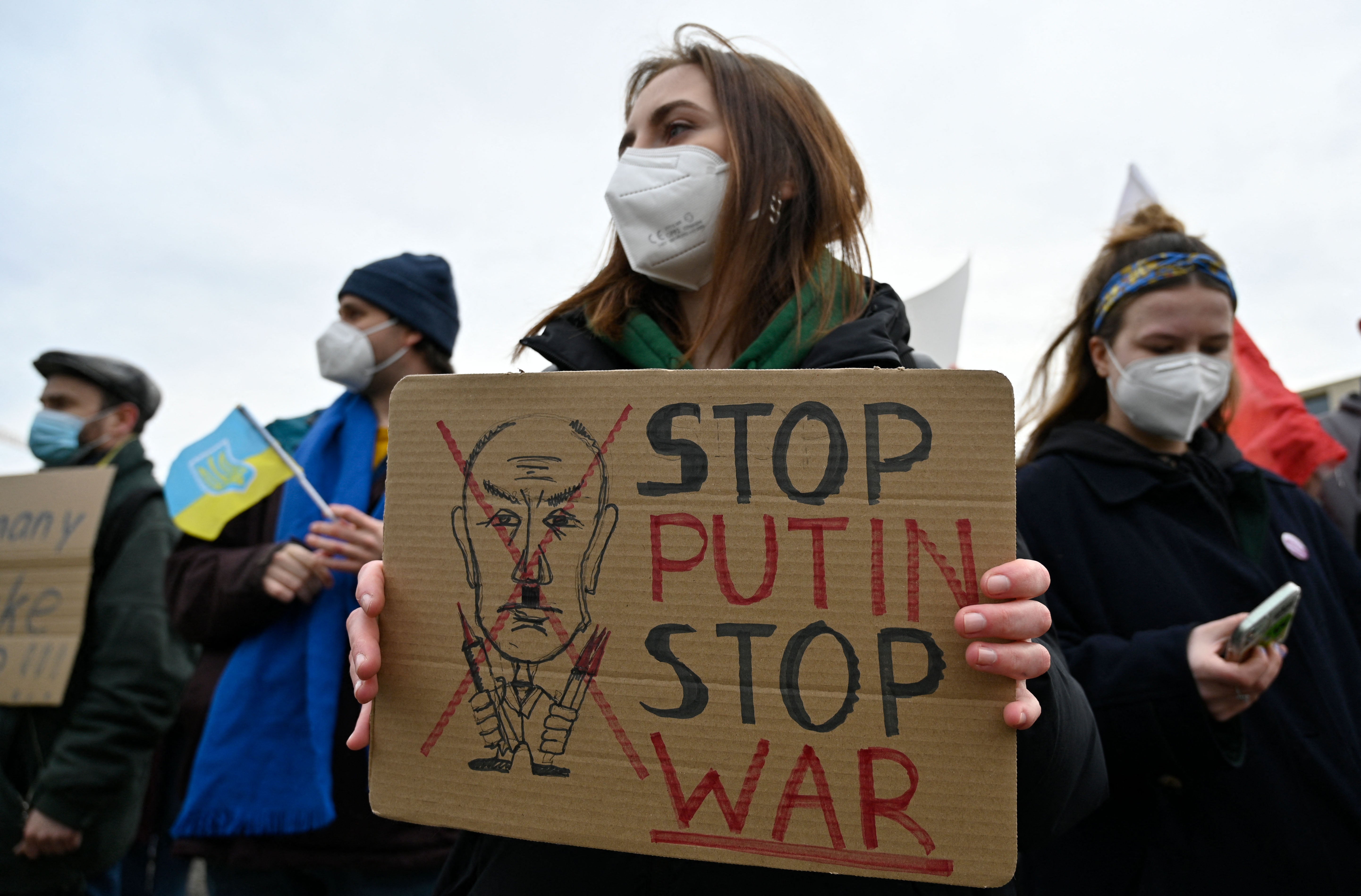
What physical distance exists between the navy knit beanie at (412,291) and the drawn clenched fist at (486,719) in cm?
194

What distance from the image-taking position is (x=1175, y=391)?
2.18 metres

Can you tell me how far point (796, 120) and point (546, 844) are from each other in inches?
56.9

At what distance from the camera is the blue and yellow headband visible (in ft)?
7.23

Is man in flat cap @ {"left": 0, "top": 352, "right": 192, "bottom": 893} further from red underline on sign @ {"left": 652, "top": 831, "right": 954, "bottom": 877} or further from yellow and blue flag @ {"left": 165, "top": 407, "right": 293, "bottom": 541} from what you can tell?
red underline on sign @ {"left": 652, "top": 831, "right": 954, "bottom": 877}

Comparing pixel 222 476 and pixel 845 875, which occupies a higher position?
pixel 222 476

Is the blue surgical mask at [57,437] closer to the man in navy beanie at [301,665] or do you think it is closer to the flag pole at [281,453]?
the man in navy beanie at [301,665]

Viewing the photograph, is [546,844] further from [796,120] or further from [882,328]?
[796,120]

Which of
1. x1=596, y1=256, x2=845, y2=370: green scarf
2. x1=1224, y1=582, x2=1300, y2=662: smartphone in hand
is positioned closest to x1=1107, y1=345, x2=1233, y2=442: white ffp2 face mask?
x1=1224, y1=582, x2=1300, y2=662: smartphone in hand

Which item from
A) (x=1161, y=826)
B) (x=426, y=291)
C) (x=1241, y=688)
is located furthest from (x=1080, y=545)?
(x=426, y=291)

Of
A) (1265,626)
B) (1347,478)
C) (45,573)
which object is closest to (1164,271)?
(1265,626)

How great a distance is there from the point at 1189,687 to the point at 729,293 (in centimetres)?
125

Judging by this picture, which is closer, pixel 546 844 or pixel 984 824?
pixel 984 824

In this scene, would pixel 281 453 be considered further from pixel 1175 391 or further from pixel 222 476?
pixel 1175 391

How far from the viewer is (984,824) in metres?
1.06
